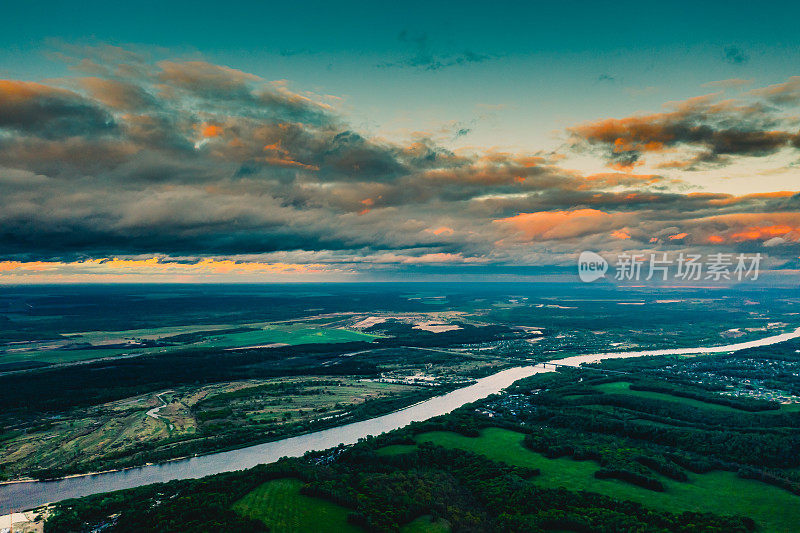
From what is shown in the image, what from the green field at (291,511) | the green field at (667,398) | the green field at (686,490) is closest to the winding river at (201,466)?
the green field at (686,490)

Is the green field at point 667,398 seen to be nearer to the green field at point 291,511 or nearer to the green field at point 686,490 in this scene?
the green field at point 686,490

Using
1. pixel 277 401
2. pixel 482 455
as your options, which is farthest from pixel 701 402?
pixel 277 401

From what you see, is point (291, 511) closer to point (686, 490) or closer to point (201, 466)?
point (201, 466)

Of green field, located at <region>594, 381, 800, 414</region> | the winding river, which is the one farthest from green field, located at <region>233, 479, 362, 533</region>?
green field, located at <region>594, 381, 800, 414</region>

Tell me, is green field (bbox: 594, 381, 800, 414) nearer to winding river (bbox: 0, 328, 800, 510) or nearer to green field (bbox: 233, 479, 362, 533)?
winding river (bbox: 0, 328, 800, 510)

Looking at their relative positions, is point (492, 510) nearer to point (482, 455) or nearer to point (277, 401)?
point (482, 455)

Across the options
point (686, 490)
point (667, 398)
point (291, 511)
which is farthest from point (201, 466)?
point (667, 398)
